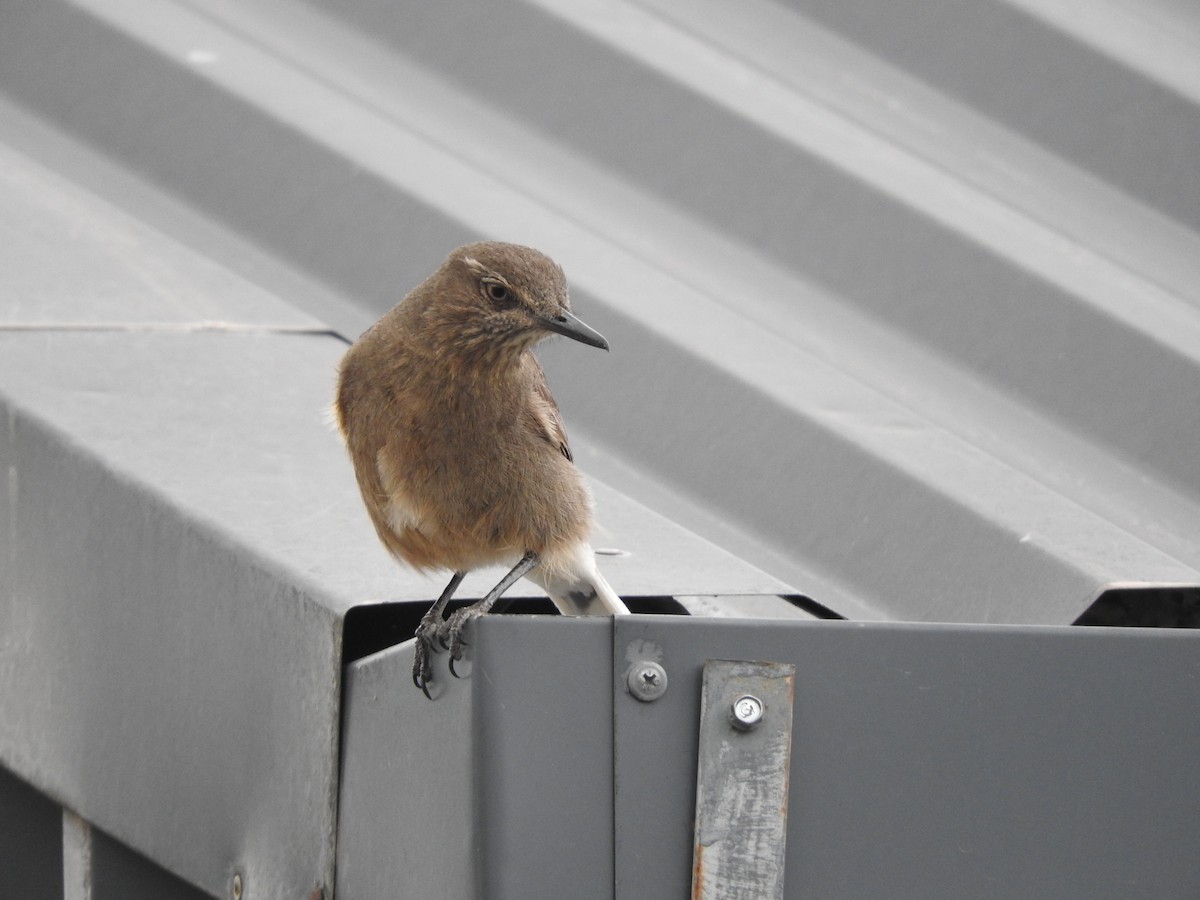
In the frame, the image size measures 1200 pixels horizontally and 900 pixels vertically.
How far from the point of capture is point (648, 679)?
1834mm

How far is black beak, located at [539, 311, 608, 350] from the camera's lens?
278 centimetres

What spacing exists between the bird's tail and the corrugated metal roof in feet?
0.17

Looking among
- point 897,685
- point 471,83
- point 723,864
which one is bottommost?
point 723,864

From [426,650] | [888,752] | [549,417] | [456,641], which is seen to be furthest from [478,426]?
[888,752]

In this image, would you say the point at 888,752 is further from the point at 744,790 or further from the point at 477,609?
the point at 477,609

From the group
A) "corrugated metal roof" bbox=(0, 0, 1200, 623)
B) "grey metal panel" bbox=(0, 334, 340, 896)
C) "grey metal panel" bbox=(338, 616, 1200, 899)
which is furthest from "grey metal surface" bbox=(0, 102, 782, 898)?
"grey metal panel" bbox=(338, 616, 1200, 899)

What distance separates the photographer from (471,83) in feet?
12.9

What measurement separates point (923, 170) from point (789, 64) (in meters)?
0.56

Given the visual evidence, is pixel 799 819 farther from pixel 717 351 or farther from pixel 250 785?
pixel 717 351

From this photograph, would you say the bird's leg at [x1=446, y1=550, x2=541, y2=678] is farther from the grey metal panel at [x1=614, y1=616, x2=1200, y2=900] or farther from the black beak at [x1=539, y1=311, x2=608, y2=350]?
the black beak at [x1=539, y1=311, x2=608, y2=350]

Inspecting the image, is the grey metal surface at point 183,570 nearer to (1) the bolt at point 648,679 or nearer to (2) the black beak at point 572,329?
(2) the black beak at point 572,329

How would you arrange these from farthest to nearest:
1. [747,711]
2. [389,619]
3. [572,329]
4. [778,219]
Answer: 1. [778,219]
2. [572,329]
3. [389,619]
4. [747,711]

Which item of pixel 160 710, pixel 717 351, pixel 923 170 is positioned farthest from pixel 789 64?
pixel 160 710

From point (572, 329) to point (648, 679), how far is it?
1.12 meters
